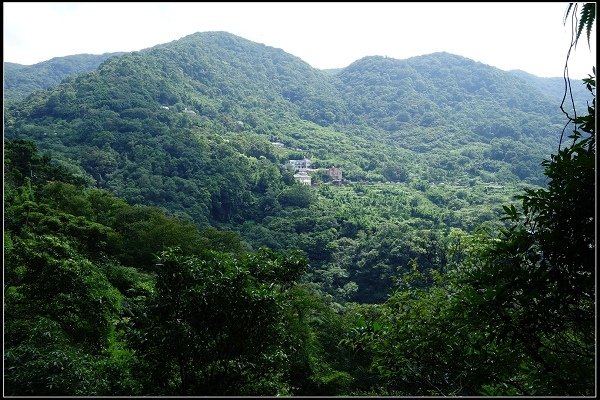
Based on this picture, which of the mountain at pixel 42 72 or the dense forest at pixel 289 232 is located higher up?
the mountain at pixel 42 72

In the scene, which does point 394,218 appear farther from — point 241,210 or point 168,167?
point 168,167

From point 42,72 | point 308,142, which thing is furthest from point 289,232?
point 42,72

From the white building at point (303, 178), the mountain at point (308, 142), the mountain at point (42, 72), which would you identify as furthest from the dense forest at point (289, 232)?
the mountain at point (42, 72)

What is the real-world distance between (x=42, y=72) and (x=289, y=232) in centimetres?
6653

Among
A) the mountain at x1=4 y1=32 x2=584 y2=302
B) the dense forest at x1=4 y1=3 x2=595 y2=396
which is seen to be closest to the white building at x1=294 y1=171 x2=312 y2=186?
the dense forest at x1=4 y1=3 x2=595 y2=396

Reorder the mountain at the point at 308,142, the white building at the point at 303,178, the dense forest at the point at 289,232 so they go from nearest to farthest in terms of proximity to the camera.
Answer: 1. the dense forest at the point at 289,232
2. the mountain at the point at 308,142
3. the white building at the point at 303,178

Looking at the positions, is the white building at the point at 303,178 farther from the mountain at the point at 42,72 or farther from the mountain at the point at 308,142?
the mountain at the point at 42,72

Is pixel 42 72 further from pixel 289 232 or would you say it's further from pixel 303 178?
pixel 289 232

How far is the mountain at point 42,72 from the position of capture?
67294 mm

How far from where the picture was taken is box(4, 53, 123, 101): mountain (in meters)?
67.3

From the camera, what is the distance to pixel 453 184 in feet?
175

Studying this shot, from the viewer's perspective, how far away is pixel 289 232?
33812 millimetres

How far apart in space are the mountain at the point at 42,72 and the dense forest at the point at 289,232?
1.01 meters

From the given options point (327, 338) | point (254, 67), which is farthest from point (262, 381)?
point (254, 67)
